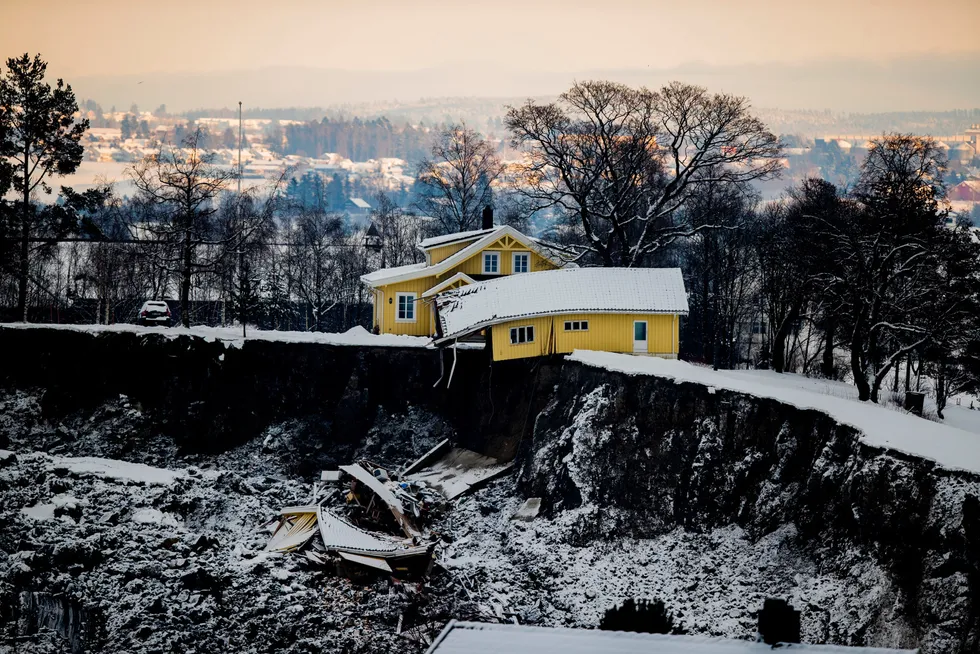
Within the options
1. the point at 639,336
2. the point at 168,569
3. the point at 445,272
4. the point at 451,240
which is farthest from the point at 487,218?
the point at 168,569

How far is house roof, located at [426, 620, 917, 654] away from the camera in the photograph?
17.8 m

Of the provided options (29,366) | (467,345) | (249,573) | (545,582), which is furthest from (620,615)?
(29,366)

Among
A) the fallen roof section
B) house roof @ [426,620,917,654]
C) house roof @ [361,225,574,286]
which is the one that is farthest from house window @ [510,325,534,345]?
house roof @ [426,620,917,654]

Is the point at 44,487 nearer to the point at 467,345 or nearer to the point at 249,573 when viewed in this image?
the point at 249,573

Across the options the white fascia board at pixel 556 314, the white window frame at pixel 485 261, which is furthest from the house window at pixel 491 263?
the white fascia board at pixel 556 314

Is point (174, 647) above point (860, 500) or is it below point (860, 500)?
below

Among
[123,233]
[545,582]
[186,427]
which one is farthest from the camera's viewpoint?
[123,233]

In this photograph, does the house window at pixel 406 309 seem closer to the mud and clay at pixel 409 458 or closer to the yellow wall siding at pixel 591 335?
the mud and clay at pixel 409 458

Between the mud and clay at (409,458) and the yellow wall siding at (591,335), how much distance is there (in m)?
1.01

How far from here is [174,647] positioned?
26797mm

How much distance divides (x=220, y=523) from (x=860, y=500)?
65.9 ft

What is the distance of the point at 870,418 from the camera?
28.8 metres

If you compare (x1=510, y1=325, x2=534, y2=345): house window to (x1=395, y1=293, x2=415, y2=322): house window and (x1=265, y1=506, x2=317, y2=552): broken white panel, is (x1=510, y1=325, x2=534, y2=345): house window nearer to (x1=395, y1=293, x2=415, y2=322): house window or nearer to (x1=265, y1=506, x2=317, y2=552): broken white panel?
(x1=395, y1=293, x2=415, y2=322): house window

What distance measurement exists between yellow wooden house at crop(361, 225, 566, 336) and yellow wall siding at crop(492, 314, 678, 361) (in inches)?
230
